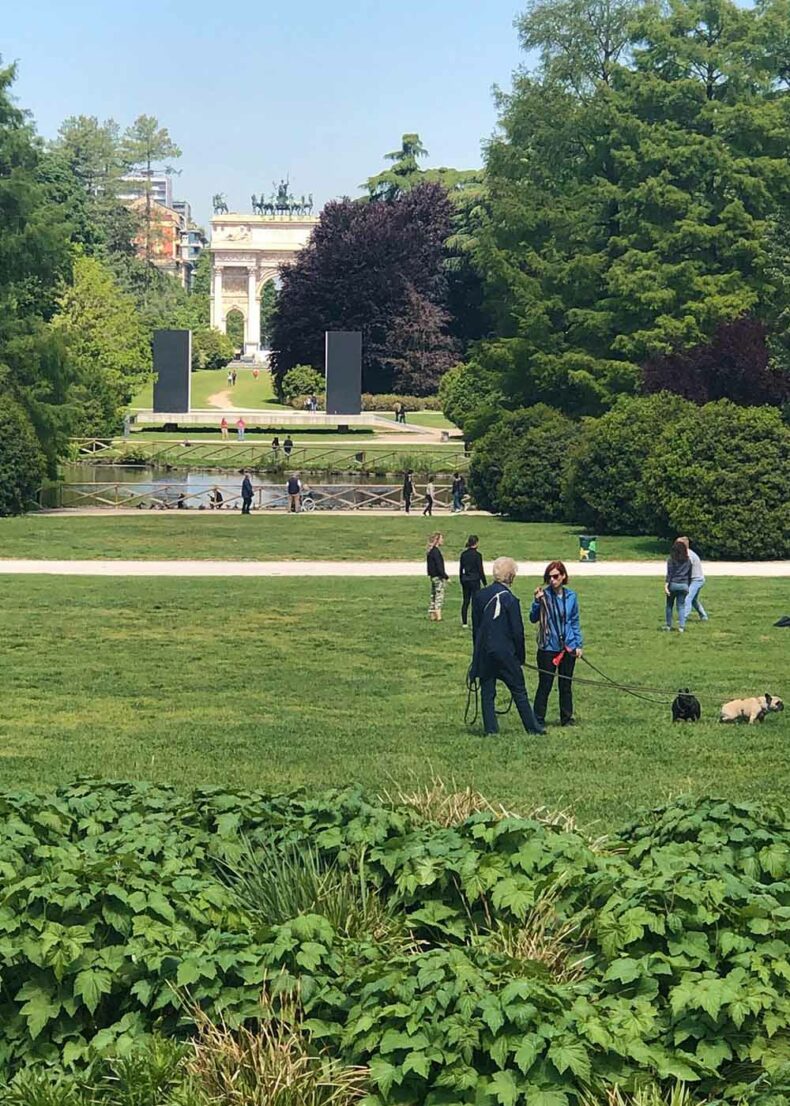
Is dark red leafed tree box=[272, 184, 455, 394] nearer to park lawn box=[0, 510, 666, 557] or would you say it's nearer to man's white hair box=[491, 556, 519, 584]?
park lawn box=[0, 510, 666, 557]

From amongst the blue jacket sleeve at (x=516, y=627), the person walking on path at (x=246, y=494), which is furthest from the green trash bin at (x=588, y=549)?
the blue jacket sleeve at (x=516, y=627)

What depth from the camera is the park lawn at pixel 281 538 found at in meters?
Answer: 30.4

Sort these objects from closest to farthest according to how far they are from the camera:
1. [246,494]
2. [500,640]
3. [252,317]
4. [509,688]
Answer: [500,640] → [509,688] → [246,494] → [252,317]

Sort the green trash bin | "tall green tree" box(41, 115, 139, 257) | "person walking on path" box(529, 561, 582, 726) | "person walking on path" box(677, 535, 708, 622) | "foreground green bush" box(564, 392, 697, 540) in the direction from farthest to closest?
"tall green tree" box(41, 115, 139, 257) < "foreground green bush" box(564, 392, 697, 540) < the green trash bin < "person walking on path" box(677, 535, 708, 622) < "person walking on path" box(529, 561, 582, 726)

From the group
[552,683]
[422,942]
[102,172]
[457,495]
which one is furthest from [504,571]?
[102,172]

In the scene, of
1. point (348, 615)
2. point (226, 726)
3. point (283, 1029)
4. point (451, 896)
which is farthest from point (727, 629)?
point (283, 1029)

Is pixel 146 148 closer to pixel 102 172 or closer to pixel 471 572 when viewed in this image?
pixel 102 172

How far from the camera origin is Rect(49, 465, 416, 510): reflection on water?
4359 centimetres

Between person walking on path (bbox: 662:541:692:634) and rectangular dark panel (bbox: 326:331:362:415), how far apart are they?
61.0 metres

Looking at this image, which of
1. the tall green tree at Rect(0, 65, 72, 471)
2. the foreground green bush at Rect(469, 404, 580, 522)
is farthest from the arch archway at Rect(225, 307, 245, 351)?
the foreground green bush at Rect(469, 404, 580, 522)

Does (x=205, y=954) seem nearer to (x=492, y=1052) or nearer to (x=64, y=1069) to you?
(x=64, y=1069)

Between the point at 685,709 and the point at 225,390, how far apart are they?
9123 cm

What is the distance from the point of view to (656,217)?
152ft

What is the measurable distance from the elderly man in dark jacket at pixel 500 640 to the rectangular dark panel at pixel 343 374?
6795 centimetres
